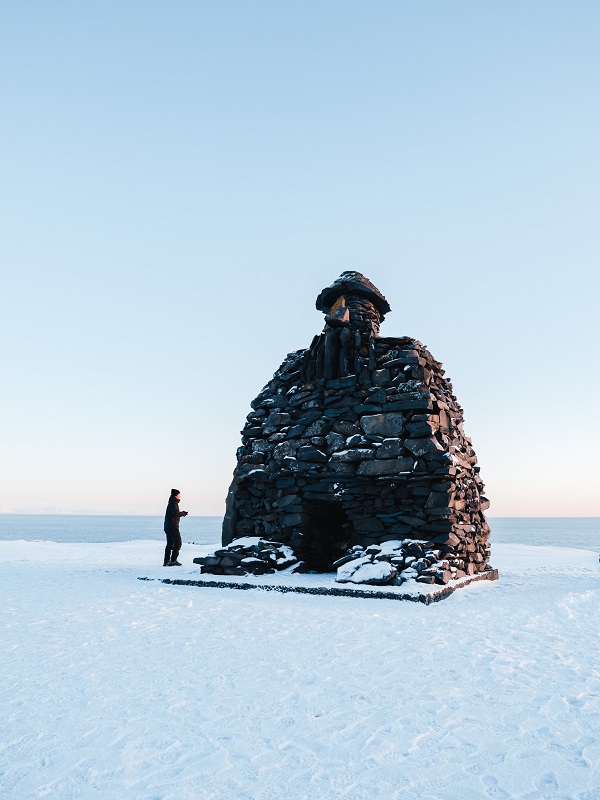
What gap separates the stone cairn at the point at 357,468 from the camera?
10008 millimetres

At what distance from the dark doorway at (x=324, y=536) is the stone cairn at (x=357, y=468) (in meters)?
0.04

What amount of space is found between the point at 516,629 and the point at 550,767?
3.47 meters

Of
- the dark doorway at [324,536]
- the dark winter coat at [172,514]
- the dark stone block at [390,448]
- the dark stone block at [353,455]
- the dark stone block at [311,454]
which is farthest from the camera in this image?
the dark winter coat at [172,514]

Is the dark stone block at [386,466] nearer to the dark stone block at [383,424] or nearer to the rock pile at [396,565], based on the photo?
the dark stone block at [383,424]

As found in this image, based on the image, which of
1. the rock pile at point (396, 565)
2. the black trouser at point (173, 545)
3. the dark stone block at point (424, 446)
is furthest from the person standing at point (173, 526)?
the dark stone block at point (424, 446)

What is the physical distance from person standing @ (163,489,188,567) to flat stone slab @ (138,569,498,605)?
2111mm

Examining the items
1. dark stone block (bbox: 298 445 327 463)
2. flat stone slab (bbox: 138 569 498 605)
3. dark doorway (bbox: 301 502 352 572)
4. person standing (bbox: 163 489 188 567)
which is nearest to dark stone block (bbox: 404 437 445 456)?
dark stone block (bbox: 298 445 327 463)

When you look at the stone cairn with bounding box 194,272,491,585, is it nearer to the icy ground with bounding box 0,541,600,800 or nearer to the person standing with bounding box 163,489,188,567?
the person standing with bounding box 163,489,188,567

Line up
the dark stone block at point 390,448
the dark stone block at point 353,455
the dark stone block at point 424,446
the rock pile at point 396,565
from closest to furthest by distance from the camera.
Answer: the rock pile at point 396,565 → the dark stone block at point 424,446 → the dark stone block at point 390,448 → the dark stone block at point 353,455

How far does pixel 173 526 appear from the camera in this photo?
12328mm

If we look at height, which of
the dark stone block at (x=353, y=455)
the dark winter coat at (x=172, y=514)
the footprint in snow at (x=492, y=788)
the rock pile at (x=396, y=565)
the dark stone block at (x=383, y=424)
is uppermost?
the dark stone block at (x=383, y=424)

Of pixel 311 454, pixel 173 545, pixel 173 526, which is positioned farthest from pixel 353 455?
pixel 173 545

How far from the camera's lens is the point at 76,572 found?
11758 mm

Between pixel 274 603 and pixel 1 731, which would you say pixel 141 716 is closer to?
pixel 1 731
